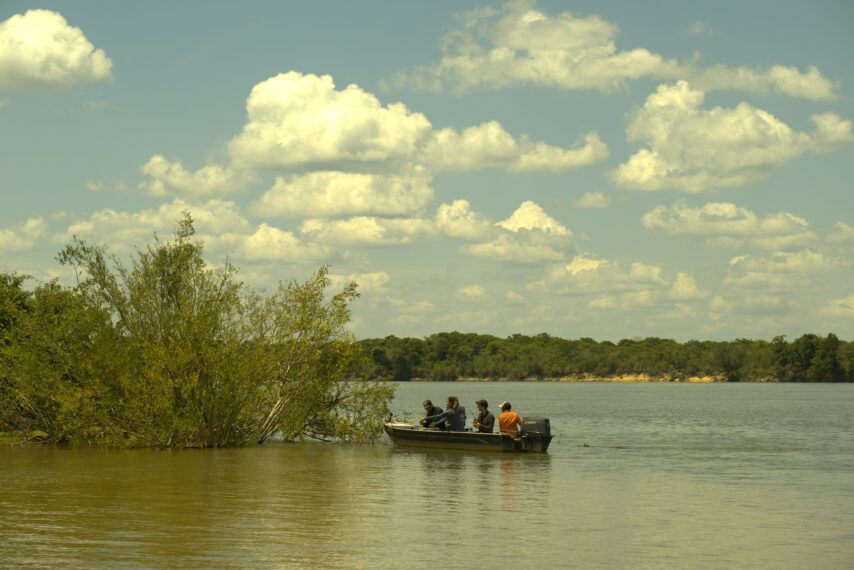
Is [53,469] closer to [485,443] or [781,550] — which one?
[485,443]

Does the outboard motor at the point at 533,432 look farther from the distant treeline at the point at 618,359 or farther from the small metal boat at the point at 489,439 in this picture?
the distant treeline at the point at 618,359

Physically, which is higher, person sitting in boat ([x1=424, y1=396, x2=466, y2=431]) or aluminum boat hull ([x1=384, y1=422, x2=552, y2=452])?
person sitting in boat ([x1=424, y1=396, x2=466, y2=431])

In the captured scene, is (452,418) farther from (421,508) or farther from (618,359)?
(618,359)

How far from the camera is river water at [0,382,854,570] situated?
15695 millimetres

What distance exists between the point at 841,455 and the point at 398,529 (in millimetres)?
23806

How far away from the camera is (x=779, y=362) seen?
166 m

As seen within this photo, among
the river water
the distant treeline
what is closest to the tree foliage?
the river water

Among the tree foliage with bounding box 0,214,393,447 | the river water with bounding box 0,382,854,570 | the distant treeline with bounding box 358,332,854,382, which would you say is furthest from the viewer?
the distant treeline with bounding box 358,332,854,382

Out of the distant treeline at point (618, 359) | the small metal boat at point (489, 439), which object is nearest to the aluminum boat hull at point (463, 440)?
the small metal boat at point (489, 439)

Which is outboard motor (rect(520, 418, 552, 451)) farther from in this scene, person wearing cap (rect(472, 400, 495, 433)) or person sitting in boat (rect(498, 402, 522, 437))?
person wearing cap (rect(472, 400, 495, 433))

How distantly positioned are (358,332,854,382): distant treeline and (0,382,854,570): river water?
12359 centimetres

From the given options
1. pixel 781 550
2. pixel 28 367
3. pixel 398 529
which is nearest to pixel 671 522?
pixel 781 550

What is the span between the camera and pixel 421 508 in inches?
826

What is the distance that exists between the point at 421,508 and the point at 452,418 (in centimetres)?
1389
